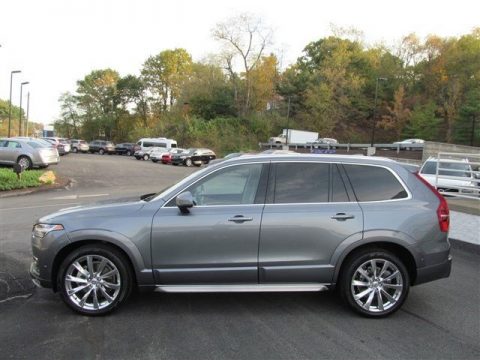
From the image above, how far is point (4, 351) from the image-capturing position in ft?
12.8

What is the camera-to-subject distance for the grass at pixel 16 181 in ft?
57.6

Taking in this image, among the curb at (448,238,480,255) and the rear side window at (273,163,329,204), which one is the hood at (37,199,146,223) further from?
the curb at (448,238,480,255)

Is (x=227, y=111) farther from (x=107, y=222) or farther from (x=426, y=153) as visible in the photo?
(x=107, y=222)

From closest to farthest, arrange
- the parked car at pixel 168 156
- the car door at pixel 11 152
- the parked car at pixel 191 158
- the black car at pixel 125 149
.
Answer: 1. the car door at pixel 11 152
2. the parked car at pixel 191 158
3. the parked car at pixel 168 156
4. the black car at pixel 125 149

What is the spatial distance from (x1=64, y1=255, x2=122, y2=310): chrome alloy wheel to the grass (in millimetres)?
14402

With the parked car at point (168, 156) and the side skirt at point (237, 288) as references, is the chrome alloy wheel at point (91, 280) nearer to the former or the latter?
the side skirt at point (237, 288)

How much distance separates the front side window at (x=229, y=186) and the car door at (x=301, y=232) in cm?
20

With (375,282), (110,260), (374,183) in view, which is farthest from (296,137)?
(110,260)

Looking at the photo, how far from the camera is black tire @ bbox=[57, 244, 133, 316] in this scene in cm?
468

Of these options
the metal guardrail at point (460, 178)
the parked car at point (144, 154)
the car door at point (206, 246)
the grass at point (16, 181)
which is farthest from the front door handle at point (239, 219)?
the parked car at point (144, 154)

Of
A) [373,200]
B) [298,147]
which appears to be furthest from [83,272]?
[298,147]

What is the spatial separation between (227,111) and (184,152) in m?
31.8

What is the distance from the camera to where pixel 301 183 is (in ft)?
16.1

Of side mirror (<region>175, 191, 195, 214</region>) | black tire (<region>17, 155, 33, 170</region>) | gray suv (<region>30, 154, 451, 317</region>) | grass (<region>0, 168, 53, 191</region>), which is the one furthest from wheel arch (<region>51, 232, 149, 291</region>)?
black tire (<region>17, 155, 33, 170</region>)
